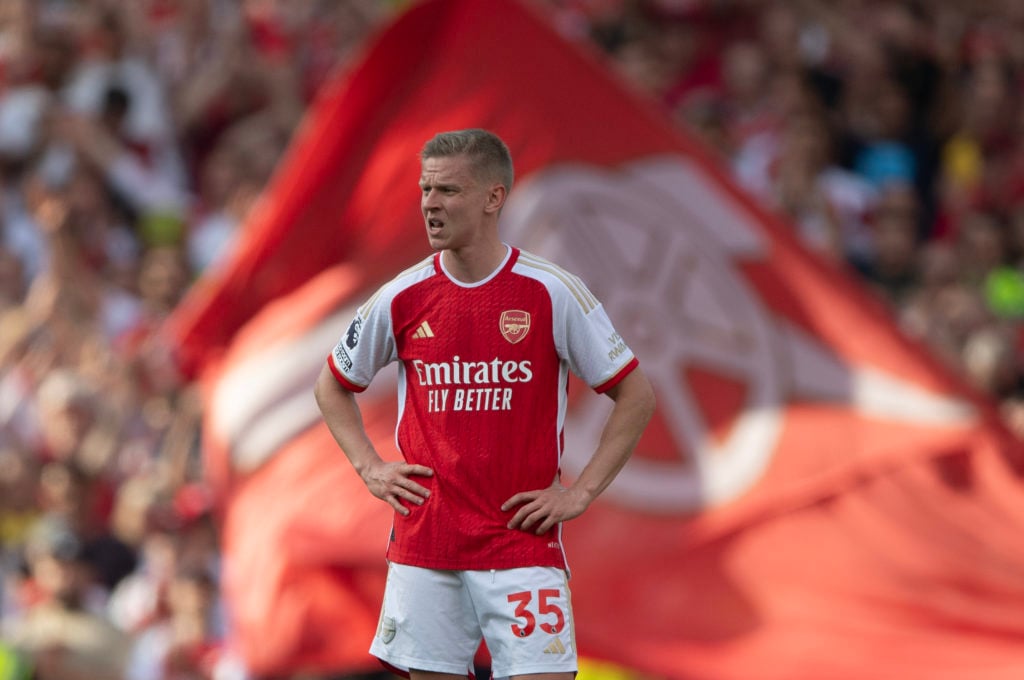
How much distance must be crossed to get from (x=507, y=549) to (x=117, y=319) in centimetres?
609

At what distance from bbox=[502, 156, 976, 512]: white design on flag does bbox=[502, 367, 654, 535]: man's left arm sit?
3.40 metres

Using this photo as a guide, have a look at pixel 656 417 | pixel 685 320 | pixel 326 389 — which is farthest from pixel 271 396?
pixel 326 389

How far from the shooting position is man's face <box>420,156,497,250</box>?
402cm

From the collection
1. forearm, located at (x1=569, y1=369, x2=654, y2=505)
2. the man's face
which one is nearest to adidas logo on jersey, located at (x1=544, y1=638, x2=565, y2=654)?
forearm, located at (x1=569, y1=369, x2=654, y2=505)

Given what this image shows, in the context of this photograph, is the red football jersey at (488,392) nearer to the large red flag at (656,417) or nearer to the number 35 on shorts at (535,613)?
the number 35 on shorts at (535,613)

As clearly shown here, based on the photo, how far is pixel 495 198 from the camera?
13.4 ft

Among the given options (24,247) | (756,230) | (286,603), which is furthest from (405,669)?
(24,247)

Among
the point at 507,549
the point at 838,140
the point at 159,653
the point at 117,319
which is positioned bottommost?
the point at 159,653

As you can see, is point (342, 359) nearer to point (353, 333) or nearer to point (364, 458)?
point (353, 333)

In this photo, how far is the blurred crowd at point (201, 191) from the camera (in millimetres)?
8125

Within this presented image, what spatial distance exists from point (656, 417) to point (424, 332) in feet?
12.5

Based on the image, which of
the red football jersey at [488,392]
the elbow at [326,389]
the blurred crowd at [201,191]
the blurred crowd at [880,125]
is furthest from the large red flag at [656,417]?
the red football jersey at [488,392]

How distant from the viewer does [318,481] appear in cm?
732

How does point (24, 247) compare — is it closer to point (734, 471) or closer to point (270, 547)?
point (270, 547)
